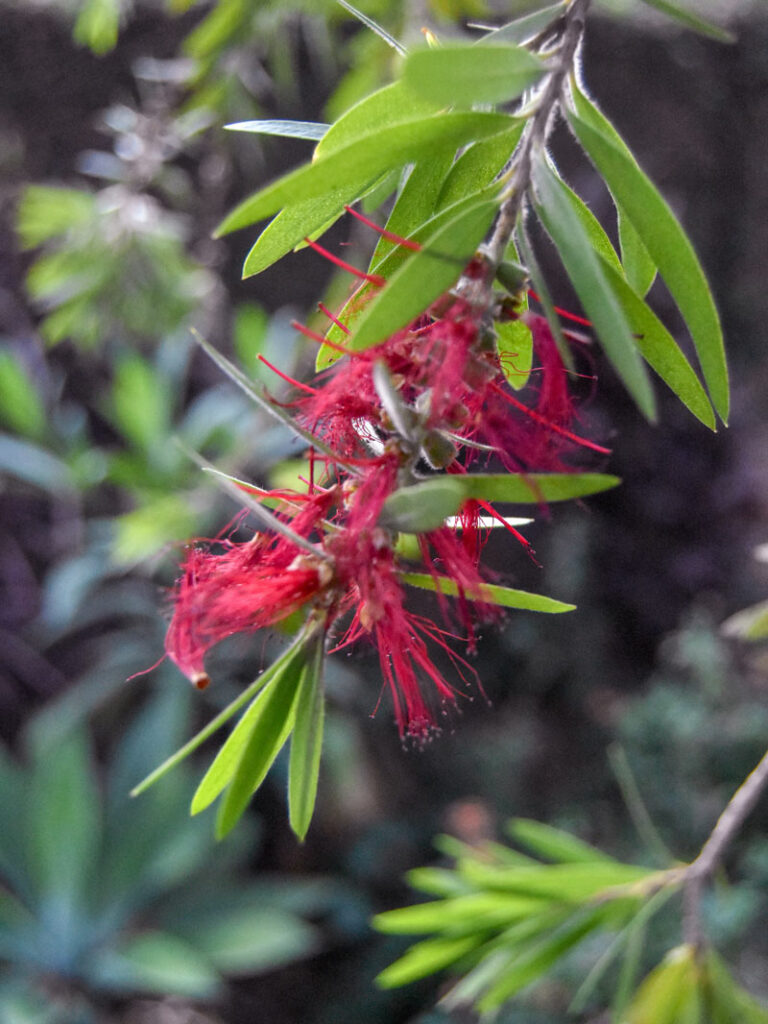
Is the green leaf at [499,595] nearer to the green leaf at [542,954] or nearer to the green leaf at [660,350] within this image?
the green leaf at [660,350]

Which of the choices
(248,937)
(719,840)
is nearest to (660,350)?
(719,840)

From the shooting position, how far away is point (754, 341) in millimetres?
2717

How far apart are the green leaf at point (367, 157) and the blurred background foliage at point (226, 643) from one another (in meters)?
0.74

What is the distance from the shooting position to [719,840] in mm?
436

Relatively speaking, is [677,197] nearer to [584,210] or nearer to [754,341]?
[754,341]

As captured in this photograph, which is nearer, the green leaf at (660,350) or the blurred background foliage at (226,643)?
the green leaf at (660,350)

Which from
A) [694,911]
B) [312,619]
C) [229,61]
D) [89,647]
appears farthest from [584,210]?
[89,647]

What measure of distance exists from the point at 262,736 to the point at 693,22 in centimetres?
24

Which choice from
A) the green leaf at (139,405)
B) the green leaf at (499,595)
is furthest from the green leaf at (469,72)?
the green leaf at (139,405)

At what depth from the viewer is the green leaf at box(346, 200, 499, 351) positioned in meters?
0.19

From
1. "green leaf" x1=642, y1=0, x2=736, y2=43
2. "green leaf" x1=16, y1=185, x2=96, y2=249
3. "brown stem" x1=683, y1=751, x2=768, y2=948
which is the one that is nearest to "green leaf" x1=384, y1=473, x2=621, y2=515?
"green leaf" x1=642, y1=0, x2=736, y2=43

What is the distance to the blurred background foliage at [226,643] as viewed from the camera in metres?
1.22

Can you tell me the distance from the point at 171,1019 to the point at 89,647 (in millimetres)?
916

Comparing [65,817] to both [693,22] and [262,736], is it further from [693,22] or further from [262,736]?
[693,22]
